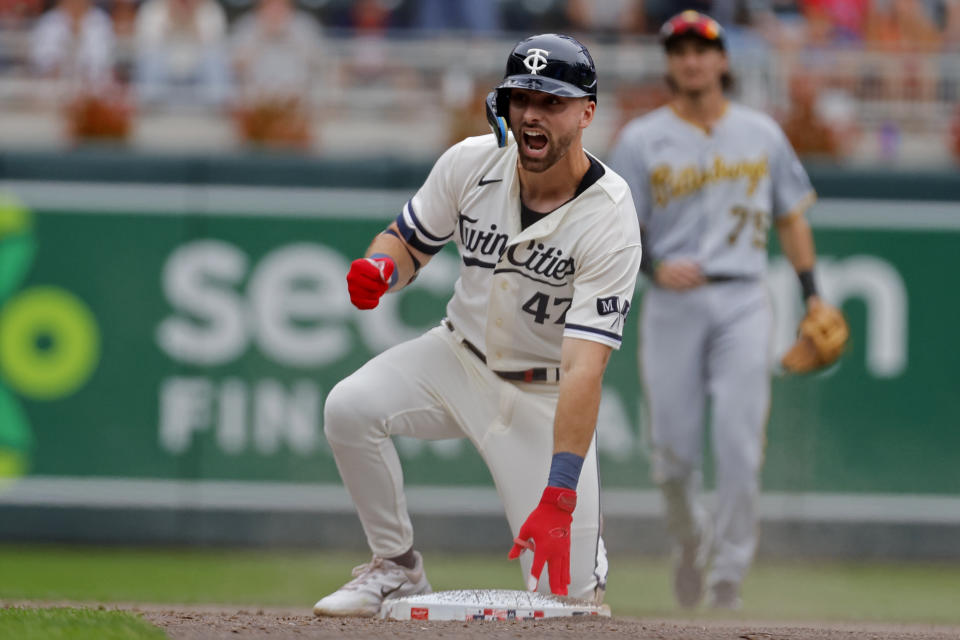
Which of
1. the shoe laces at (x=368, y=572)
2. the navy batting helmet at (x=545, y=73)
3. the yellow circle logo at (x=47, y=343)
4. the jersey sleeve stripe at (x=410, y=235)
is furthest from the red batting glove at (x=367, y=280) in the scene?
the yellow circle logo at (x=47, y=343)

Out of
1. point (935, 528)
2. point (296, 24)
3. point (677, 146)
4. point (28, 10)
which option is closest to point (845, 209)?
point (935, 528)

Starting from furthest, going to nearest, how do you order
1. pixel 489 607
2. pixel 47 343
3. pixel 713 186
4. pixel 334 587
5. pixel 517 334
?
pixel 47 343 < pixel 334 587 < pixel 713 186 < pixel 517 334 < pixel 489 607

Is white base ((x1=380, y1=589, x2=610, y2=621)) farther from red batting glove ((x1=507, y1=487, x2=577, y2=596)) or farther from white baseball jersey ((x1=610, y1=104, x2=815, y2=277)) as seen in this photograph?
white baseball jersey ((x1=610, y1=104, x2=815, y2=277))

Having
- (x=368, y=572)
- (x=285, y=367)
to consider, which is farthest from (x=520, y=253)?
(x=285, y=367)

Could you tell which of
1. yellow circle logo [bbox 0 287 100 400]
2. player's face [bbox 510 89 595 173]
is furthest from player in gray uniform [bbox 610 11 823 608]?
yellow circle logo [bbox 0 287 100 400]

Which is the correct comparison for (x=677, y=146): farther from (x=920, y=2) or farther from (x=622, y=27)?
(x=920, y=2)

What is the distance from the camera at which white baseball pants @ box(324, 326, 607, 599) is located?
4758 millimetres

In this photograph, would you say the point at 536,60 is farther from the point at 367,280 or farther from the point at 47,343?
the point at 47,343

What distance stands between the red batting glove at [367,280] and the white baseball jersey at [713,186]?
7.11 ft

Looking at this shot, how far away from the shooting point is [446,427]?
4992mm

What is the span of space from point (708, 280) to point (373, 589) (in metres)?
2.32

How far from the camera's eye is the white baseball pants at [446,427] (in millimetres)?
4758

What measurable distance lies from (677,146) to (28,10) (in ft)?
20.2

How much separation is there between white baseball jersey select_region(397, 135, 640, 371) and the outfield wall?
12.0ft
